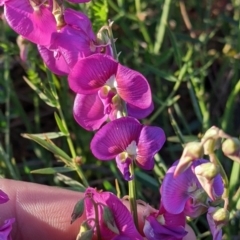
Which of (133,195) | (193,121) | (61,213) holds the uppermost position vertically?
(133,195)

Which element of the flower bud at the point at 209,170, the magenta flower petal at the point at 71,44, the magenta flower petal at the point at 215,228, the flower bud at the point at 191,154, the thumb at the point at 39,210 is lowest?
the thumb at the point at 39,210

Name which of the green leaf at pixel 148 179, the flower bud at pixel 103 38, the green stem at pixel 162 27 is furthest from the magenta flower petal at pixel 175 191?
the green stem at pixel 162 27

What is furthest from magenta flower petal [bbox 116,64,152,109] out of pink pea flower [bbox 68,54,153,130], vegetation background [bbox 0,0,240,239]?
vegetation background [bbox 0,0,240,239]

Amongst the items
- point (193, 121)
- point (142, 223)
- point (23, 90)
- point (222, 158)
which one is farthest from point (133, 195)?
point (23, 90)

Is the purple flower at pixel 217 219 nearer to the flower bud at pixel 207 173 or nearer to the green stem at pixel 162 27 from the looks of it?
the flower bud at pixel 207 173

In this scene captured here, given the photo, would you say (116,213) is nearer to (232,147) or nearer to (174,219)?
(174,219)

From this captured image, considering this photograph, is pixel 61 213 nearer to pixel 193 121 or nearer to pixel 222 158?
pixel 222 158
